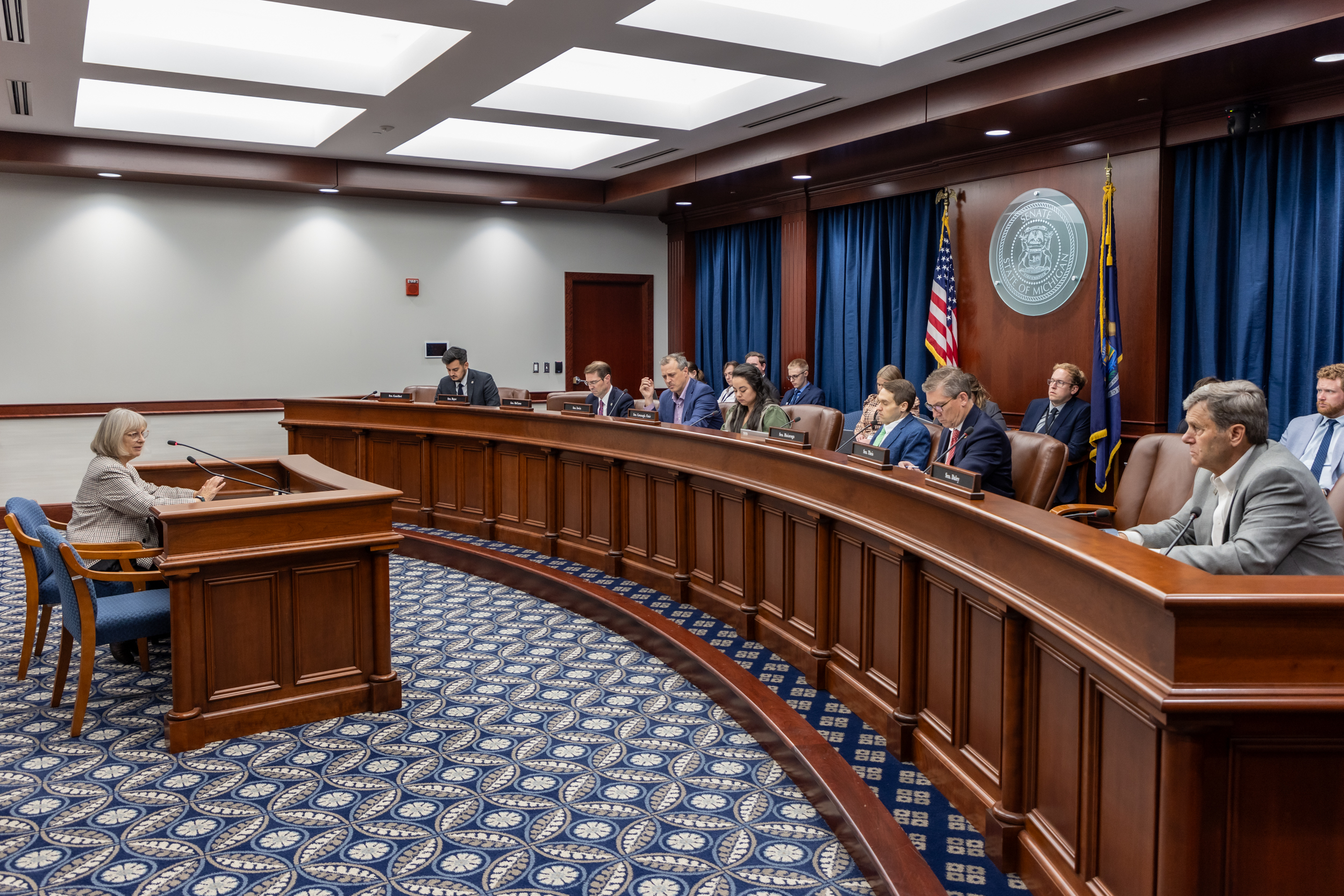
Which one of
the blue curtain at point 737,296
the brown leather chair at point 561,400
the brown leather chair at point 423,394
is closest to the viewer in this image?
the brown leather chair at point 561,400

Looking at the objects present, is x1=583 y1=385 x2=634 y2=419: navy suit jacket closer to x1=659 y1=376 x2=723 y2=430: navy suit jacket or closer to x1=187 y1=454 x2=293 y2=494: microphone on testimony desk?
x1=659 y1=376 x2=723 y2=430: navy suit jacket

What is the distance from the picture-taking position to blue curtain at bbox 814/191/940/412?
781cm

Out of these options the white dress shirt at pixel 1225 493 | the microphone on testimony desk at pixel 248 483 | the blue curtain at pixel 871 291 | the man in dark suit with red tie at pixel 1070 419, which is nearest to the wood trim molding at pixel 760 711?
the white dress shirt at pixel 1225 493

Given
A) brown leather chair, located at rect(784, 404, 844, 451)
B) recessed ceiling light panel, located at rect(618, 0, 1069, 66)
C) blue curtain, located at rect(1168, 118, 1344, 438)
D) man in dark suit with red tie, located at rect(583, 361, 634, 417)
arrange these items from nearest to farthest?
recessed ceiling light panel, located at rect(618, 0, 1069, 66) < brown leather chair, located at rect(784, 404, 844, 451) < blue curtain, located at rect(1168, 118, 1344, 438) < man in dark suit with red tie, located at rect(583, 361, 634, 417)

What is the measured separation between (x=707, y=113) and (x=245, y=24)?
10.1 feet

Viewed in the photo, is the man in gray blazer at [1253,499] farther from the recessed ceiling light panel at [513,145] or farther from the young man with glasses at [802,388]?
the recessed ceiling light panel at [513,145]

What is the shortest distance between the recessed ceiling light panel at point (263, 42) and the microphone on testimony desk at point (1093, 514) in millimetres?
4184

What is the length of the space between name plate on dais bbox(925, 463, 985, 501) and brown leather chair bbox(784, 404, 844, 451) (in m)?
1.89

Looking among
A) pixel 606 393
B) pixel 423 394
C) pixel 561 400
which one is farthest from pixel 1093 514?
pixel 423 394

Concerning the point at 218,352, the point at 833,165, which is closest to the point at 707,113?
the point at 833,165

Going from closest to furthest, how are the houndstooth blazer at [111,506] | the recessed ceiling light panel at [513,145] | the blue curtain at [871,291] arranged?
the houndstooth blazer at [111,506] → the blue curtain at [871,291] → the recessed ceiling light panel at [513,145]

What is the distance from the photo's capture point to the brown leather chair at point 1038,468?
151 inches

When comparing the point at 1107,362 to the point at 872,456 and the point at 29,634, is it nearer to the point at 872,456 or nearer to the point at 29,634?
the point at 872,456

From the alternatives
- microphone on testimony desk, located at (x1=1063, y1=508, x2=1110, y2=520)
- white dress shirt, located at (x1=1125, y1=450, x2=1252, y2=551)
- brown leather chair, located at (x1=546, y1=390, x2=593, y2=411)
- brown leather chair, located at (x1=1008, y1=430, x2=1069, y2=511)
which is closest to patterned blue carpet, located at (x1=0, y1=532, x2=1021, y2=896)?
white dress shirt, located at (x1=1125, y1=450, x2=1252, y2=551)
